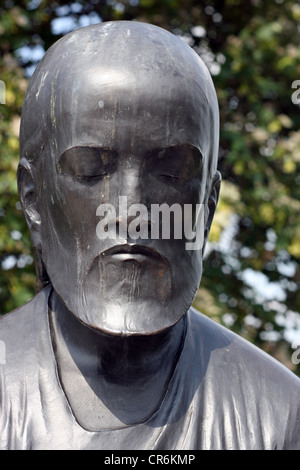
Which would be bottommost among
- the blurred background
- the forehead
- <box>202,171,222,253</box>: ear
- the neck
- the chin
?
the blurred background

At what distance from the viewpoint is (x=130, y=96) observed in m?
2.35

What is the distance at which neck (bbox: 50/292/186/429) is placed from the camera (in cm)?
250

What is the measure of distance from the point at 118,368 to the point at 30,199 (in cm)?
53

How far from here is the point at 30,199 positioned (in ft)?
8.63

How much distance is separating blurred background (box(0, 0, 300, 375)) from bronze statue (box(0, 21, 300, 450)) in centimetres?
345

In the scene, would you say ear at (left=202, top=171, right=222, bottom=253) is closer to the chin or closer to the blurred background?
the chin

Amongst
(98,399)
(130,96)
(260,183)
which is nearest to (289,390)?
(98,399)

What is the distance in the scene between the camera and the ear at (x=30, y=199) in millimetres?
2607

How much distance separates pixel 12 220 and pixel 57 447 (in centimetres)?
367

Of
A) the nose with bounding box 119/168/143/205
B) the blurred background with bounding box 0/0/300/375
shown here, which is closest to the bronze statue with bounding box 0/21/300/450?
the nose with bounding box 119/168/143/205

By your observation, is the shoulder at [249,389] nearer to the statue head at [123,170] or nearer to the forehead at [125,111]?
the statue head at [123,170]

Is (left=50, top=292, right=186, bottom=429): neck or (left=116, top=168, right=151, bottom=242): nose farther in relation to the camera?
(left=50, top=292, right=186, bottom=429): neck

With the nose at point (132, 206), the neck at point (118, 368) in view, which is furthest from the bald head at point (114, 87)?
the neck at point (118, 368)
